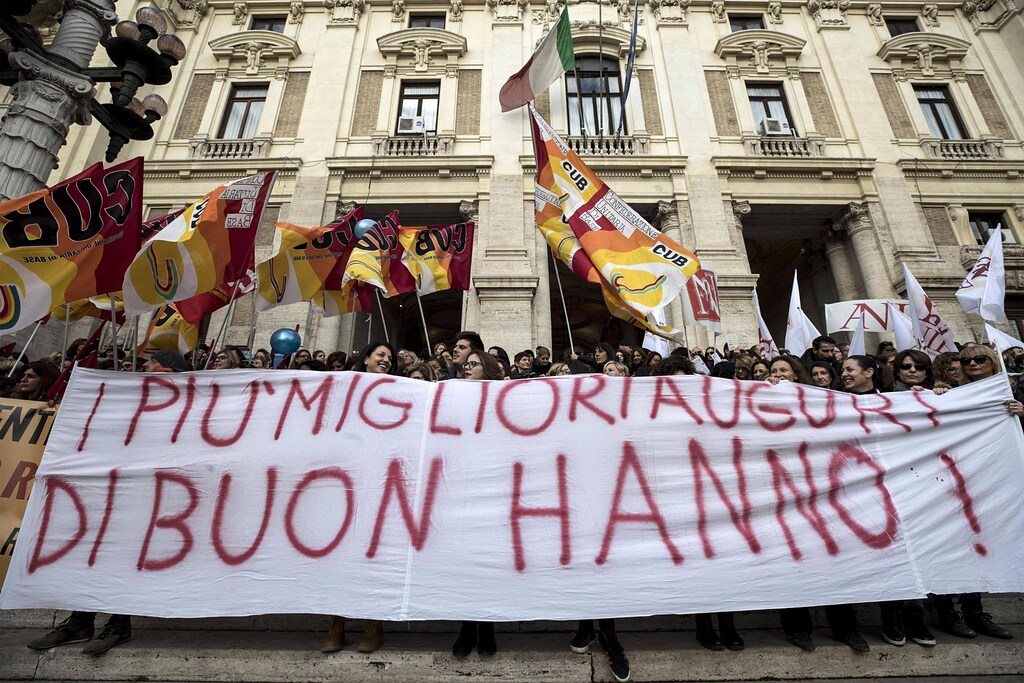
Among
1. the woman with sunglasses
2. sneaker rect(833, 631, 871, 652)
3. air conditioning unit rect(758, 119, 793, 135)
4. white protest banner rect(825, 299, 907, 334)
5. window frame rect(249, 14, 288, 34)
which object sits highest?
window frame rect(249, 14, 288, 34)

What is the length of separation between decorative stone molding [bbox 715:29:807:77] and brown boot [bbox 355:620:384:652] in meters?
15.9

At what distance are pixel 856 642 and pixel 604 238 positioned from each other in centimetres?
407

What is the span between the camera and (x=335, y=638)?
2904 mm

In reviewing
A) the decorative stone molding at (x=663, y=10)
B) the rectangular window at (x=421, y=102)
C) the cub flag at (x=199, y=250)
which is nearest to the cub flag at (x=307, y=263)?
the cub flag at (x=199, y=250)

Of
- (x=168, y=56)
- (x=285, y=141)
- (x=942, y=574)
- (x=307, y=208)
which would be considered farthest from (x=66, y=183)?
(x=285, y=141)

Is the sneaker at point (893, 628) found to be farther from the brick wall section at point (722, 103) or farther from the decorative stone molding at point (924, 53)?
the decorative stone molding at point (924, 53)

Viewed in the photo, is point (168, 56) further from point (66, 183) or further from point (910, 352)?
point (910, 352)

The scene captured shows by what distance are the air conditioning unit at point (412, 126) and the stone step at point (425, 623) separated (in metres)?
12.0

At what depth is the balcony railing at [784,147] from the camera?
12.5m

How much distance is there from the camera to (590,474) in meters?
3.10

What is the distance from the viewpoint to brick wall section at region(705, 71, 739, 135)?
13.0m

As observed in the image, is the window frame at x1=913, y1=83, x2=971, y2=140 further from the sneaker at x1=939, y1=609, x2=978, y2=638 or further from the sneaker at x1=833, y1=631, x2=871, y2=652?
the sneaker at x1=833, y1=631, x2=871, y2=652

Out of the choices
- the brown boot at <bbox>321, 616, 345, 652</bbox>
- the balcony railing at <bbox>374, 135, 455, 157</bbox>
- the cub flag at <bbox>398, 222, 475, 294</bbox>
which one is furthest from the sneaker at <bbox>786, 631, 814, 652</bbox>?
the balcony railing at <bbox>374, 135, 455, 157</bbox>

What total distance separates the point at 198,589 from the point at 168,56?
6202 millimetres
